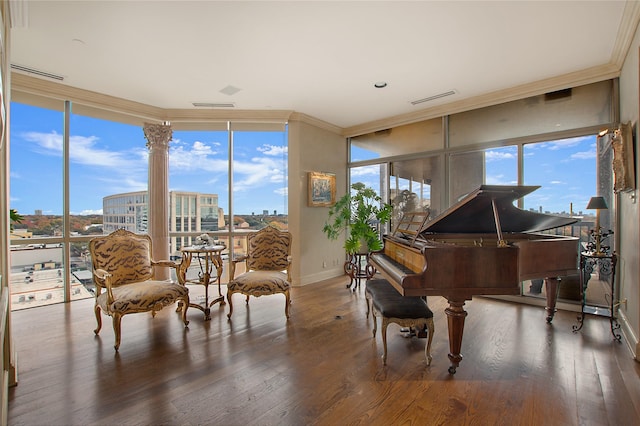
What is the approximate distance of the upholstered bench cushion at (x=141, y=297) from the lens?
8.84 feet

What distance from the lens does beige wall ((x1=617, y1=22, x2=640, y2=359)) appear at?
2604mm

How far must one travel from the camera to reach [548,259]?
2664 millimetres

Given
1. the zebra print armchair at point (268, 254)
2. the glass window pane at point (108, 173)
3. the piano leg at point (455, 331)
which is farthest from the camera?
the glass window pane at point (108, 173)

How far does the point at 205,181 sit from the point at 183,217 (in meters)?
0.73

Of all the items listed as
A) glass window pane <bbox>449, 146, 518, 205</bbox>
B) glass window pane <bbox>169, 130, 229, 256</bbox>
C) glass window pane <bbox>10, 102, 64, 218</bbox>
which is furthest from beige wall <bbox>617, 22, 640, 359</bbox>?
glass window pane <bbox>10, 102, 64, 218</bbox>

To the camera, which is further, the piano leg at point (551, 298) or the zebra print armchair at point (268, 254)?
the zebra print armchair at point (268, 254)

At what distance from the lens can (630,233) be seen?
2865 millimetres

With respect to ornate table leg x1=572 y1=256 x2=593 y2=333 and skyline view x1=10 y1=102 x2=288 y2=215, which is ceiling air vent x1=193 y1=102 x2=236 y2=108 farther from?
ornate table leg x1=572 y1=256 x2=593 y2=333

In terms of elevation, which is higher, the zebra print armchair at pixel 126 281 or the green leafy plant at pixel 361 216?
the green leafy plant at pixel 361 216

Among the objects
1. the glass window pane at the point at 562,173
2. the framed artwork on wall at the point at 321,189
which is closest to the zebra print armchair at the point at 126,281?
the framed artwork on wall at the point at 321,189

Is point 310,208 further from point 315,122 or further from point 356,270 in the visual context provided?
point 315,122

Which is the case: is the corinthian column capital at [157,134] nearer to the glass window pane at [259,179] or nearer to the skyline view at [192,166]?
the skyline view at [192,166]

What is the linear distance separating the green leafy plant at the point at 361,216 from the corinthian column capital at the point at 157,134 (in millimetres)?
2971

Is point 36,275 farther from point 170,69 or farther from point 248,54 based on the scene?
point 248,54
